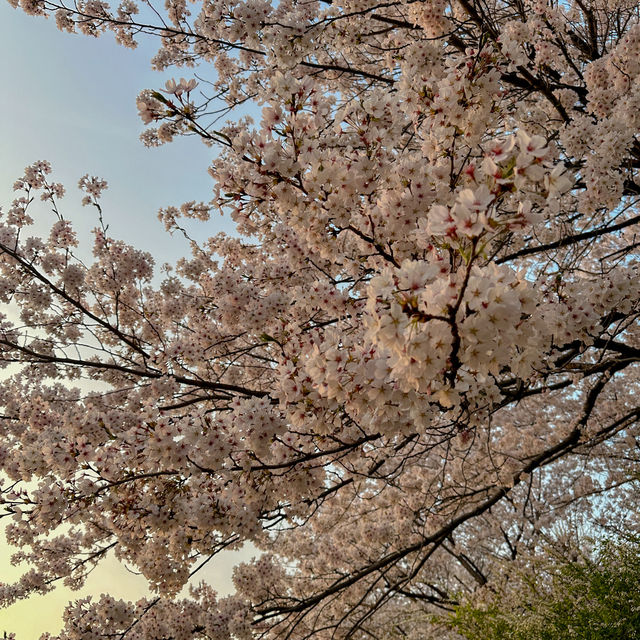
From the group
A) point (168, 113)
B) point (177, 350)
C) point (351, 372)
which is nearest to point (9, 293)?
point (177, 350)

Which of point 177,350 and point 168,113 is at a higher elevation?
point 177,350

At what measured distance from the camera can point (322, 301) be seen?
387cm

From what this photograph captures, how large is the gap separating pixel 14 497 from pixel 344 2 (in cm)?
563

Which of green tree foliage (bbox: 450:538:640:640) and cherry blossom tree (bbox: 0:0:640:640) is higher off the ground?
cherry blossom tree (bbox: 0:0:640:640)

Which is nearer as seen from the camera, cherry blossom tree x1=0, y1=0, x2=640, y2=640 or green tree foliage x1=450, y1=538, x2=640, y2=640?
cherry blossom tree x1=0, y1=0, x2=640, y2=640

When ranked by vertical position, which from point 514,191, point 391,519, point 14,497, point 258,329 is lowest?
point 514,191

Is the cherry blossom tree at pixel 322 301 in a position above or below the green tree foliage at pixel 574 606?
above

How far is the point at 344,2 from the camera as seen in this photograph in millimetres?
4539

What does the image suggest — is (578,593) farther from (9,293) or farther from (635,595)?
(9,293)

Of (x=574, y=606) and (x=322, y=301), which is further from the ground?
(x=322, y=301)

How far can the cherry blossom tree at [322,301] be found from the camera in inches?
71.9

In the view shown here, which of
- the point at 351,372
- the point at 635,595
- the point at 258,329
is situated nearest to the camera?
the point at 351,372

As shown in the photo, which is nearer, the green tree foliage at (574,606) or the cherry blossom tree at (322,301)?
the cherry blossom tree at (322,301)

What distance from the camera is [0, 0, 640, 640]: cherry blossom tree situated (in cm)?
183
